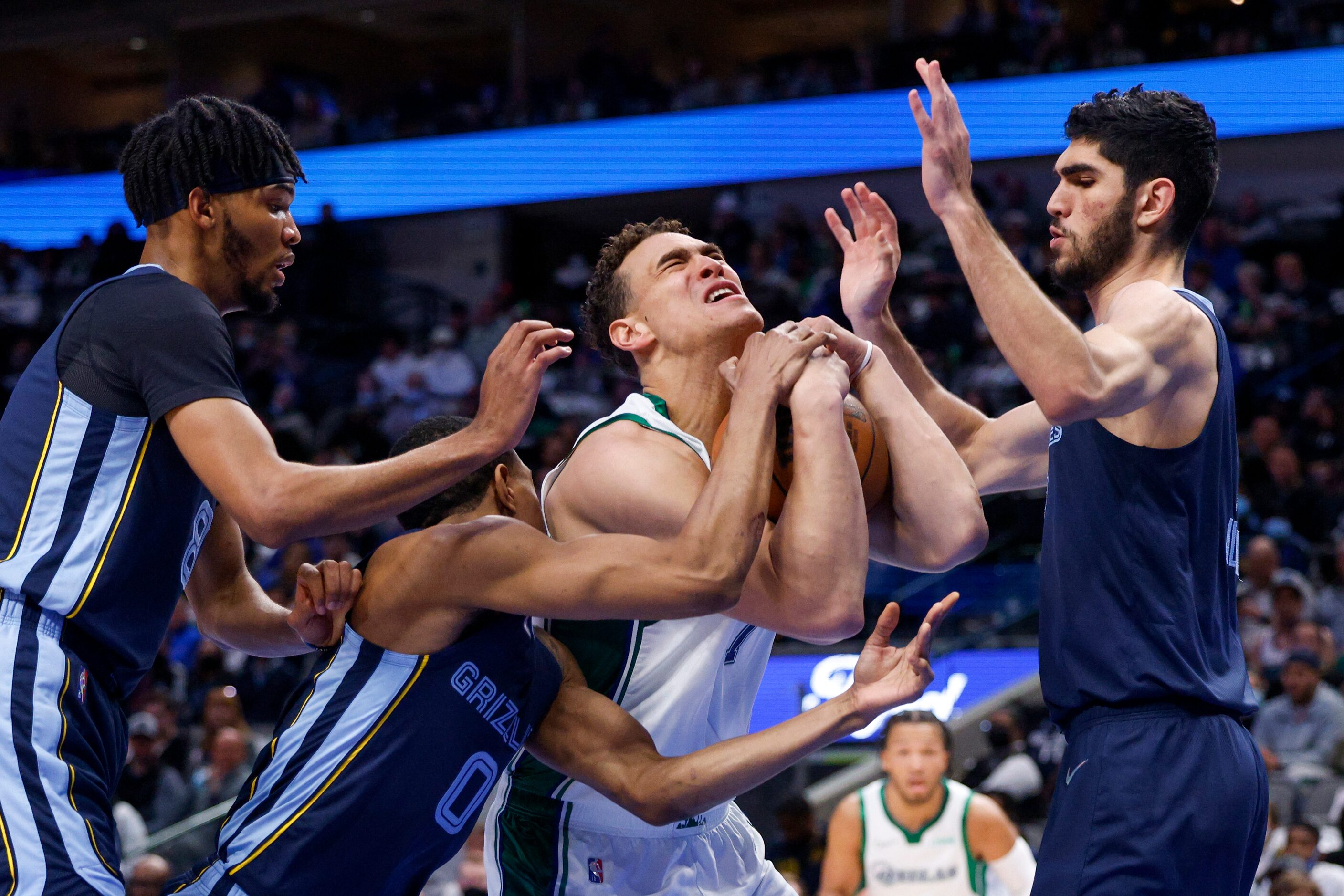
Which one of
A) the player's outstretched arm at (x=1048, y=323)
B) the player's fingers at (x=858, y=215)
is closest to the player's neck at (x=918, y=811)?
the player's fingers at (x=858, y=215)

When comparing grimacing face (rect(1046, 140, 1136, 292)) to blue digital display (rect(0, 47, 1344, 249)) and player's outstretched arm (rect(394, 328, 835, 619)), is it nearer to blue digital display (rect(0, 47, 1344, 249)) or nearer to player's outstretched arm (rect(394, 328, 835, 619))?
player's outstretched arm (rect(394, 328, 835, 619))

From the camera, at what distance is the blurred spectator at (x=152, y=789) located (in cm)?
964

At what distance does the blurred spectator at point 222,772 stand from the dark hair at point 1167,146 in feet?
25.8

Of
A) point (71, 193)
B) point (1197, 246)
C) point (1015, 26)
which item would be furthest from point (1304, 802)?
point (71, 193)

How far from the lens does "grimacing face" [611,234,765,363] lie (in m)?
3.84

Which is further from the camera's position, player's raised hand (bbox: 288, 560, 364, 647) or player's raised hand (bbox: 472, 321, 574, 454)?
player's raised hand (bbox: 288, 560, 364, 647)

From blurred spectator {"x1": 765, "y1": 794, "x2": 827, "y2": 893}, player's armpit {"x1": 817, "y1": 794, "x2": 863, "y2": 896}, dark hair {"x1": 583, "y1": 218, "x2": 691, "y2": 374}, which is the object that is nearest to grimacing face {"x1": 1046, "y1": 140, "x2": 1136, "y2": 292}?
dark hair {"x1": 583, "y1": 218, "x2": 691, "y2": 374}

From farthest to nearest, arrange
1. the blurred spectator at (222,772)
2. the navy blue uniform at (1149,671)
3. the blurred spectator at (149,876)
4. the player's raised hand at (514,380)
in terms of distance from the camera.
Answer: the blurred spectator at (222,772) < the blurred spectator at (149,876) < the navy blue uniform at (1149,671) < the player's raised hand at (514,380)

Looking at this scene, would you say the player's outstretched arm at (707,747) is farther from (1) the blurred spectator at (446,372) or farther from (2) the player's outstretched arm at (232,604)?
(1) the blurred spectator at (446,372)

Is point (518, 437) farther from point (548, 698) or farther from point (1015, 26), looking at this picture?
point (1015, 26)

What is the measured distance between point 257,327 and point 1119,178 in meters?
17.6

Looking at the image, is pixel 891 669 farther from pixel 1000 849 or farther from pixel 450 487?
pixel 1000 849

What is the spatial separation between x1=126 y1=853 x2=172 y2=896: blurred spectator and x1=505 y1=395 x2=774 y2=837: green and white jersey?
16.9ft

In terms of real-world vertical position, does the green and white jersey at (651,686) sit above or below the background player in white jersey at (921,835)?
above
